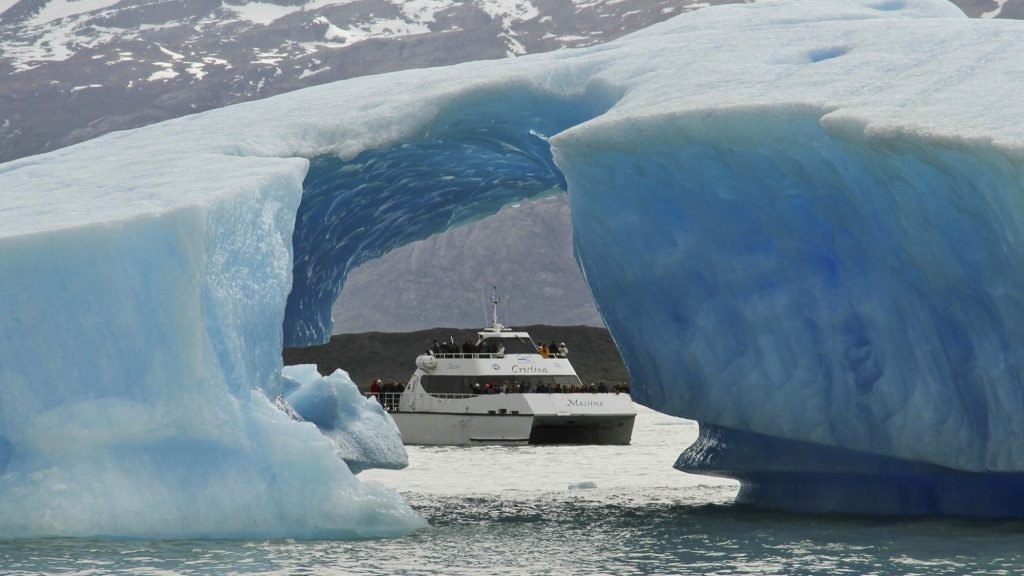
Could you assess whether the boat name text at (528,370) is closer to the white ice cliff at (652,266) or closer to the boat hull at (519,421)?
the boat hull at (519,421)

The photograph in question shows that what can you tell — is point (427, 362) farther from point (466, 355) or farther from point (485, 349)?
point (485, 349)

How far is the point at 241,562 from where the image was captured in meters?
9.16

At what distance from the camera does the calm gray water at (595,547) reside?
356 inches

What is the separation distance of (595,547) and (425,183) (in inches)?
255

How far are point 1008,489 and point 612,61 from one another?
4.98m

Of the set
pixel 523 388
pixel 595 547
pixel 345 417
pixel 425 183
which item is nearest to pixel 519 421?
pixel 523 388

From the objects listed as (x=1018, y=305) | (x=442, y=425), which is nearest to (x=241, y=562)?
(x=1018, y=305)

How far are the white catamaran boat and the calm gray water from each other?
50.9 ft

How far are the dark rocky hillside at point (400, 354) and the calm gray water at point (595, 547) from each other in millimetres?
50495

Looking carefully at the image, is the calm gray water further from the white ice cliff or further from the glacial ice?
the glacial ice

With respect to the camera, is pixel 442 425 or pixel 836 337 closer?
pixel 836 337

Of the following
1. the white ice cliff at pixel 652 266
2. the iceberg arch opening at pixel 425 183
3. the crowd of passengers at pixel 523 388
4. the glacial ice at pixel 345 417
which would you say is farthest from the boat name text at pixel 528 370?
the white ice cliff at pixel 652 266

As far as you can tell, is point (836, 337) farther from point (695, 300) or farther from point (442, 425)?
point (442, 425)

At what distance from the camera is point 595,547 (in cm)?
1048
